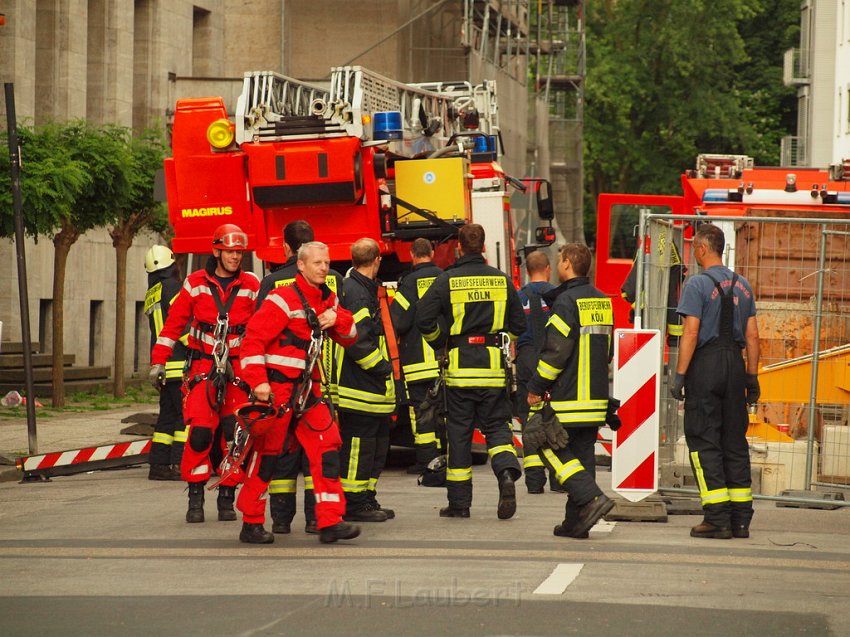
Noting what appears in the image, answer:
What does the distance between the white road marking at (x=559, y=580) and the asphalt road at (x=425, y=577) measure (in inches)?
0.8

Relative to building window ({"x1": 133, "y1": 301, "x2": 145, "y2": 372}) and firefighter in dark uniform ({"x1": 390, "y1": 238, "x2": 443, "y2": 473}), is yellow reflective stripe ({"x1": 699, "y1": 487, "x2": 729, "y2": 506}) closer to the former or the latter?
firefighter in dark uniform ({"x1": 390, "y1": 238, "x2": 443, "y2": 473})

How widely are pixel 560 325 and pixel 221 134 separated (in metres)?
5.09

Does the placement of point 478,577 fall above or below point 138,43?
below

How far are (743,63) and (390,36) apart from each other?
30.1m

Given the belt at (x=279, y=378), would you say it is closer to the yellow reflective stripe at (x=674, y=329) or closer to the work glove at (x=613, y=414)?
the work glove at (x=613, y=414)

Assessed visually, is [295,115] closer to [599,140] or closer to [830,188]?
[830,188]

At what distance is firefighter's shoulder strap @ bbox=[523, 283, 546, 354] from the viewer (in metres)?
13.5

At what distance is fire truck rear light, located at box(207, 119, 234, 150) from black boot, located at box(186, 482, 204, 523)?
4.11m

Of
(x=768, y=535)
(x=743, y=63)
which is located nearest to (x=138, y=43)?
(x=768, y=535)

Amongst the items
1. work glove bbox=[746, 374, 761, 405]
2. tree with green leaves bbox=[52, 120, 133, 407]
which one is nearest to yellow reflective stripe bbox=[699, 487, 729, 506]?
work glove bbox=[746, 374, 761, 405]

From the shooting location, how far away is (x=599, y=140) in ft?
190

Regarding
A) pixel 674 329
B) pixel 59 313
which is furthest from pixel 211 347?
pixel 59 313

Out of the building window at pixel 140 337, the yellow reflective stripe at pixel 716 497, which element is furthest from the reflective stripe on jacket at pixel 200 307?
the building window at pixel 140 337

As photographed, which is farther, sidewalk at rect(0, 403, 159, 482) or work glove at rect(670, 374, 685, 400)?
sidewalk at rect(0, 403, 159, 482)
